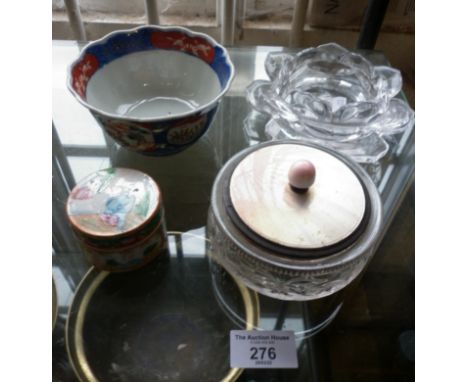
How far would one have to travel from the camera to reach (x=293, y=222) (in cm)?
30

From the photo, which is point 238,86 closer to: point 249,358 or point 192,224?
point 192,224

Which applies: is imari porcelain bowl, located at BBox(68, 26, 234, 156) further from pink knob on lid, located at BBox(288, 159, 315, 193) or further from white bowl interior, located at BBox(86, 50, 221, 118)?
pink knob on lid, located at BBox(288, 159, 315, 193)

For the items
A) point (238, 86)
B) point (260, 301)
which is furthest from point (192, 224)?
point (238, 86)

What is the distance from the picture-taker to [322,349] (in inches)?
14.6

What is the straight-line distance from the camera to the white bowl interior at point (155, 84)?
46 centimetres

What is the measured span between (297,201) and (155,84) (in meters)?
0.25

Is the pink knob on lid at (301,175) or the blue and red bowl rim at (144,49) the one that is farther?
the blue and red bowl rim at (144,49)

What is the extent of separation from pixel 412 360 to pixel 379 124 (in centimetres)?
23

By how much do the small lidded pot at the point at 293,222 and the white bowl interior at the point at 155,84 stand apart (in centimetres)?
15

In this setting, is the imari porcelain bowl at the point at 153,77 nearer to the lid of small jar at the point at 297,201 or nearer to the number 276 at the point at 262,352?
the lid of small jar at the point at 297,201

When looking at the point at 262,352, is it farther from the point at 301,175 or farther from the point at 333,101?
the point at 333,101

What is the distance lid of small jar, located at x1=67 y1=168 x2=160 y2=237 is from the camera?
34 centimetres

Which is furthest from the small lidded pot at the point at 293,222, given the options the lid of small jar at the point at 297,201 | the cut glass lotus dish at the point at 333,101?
A: the cut glass lotus dish at the point at 333,101

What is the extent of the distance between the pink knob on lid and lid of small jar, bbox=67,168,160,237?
0.38 ft
